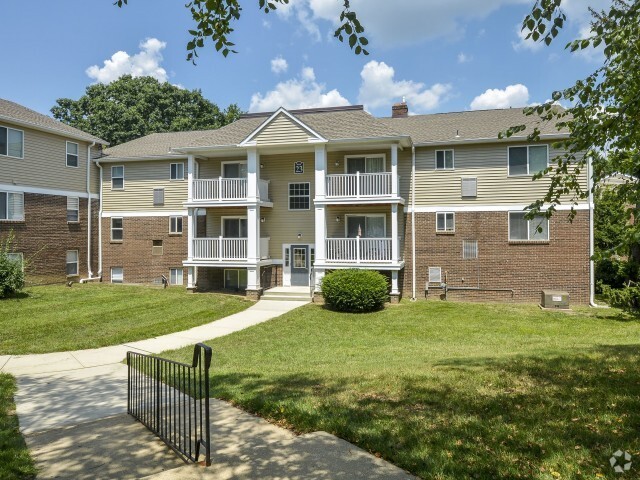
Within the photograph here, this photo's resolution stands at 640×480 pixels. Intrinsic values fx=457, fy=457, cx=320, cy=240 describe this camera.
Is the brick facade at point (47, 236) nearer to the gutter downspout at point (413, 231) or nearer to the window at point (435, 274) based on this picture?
the gutter downspout at point (413, 231)

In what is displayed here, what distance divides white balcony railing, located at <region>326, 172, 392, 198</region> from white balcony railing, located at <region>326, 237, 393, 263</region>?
1844 millimetres

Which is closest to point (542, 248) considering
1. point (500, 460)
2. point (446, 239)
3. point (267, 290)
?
point (446, 239)

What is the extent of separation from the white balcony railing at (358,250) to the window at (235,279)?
487 cm

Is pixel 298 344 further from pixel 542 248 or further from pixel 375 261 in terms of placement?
pixel 542 248

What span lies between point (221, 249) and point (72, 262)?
8299 mm

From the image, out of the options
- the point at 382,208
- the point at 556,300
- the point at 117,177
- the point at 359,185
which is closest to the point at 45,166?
the point at 117,177

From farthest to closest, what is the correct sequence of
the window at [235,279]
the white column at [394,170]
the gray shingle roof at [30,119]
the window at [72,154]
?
the window at [72,154] < the window at [235,279] < the gray shingle roof at [30,119] < the white column at [394,170]

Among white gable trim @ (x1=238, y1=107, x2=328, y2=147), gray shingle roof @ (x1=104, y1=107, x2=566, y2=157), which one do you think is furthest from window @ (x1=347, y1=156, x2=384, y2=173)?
white gable trim @ (x1=238, y1=107, x2=328, y2=147)

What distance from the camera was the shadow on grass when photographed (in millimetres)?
4133

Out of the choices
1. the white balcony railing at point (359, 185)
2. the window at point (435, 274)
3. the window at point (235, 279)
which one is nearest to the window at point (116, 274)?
the window at point (235, 279)

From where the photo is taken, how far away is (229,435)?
17.3 ft

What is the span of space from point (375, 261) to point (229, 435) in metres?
13.5

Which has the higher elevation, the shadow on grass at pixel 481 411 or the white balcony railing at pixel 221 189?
the white balcony railing at pixel 221 189

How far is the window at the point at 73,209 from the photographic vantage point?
72.9 feet
